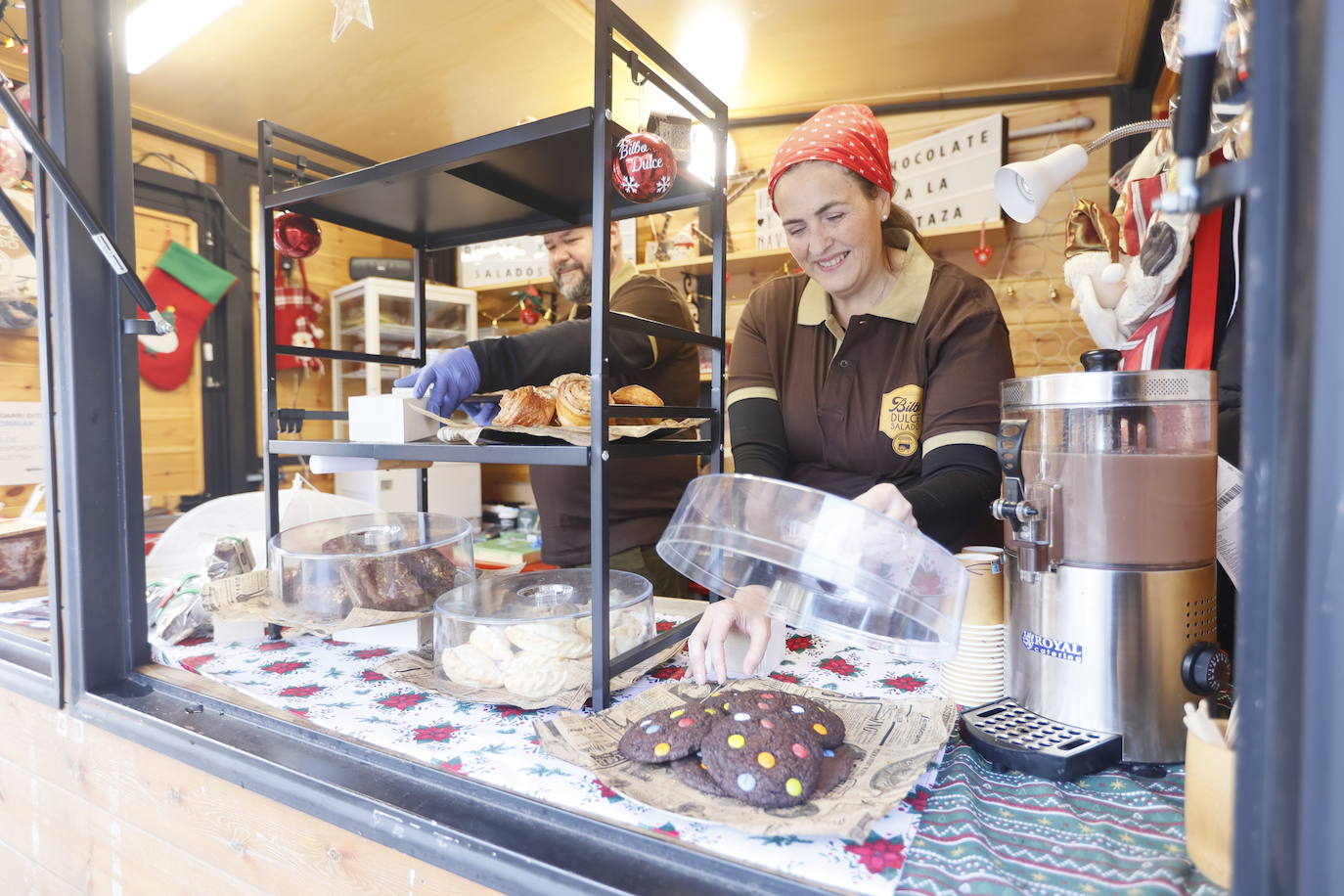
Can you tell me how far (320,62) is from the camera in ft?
9.60

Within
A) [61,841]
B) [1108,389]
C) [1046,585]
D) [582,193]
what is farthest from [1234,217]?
[61,841]

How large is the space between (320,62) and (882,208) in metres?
2.47

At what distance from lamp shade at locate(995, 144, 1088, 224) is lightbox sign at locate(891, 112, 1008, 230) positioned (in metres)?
1.88

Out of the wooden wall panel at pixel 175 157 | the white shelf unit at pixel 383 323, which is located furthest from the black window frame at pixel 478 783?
the wooden wall panel at pixel 175 157

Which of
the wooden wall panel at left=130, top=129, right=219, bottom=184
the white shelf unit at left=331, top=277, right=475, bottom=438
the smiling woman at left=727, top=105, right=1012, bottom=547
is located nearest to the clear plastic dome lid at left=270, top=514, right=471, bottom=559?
the smiling woman at left=727, top=105, right=1012, bottom=547

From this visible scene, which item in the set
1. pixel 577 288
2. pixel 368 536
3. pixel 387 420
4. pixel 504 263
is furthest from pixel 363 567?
pixel 504 263

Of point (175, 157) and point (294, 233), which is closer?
point (294, 233)

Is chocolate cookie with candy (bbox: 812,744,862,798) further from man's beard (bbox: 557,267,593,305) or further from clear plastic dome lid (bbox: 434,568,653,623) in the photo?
man's beard (bbox: 557,267,593,305)

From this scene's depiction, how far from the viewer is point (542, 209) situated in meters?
Answer: 1.30

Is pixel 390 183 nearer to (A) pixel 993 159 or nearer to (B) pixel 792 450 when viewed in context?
(B) pixel 792 450

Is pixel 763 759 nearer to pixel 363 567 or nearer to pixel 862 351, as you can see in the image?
pixel 363 567

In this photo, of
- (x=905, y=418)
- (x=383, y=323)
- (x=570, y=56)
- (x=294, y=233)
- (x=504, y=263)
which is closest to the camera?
(x=294, y=233)

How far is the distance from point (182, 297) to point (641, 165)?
3733mm

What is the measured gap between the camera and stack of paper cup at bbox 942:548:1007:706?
80 centimetres
